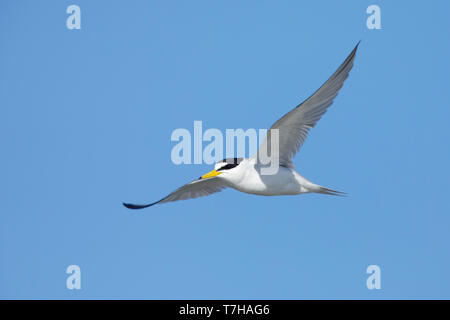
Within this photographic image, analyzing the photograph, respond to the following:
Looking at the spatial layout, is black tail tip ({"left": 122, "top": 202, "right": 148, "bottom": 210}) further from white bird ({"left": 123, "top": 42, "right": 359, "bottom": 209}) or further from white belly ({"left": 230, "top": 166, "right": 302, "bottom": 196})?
white belly ({"left": 230, "top": 166, "right": 302, "bottom": 196})

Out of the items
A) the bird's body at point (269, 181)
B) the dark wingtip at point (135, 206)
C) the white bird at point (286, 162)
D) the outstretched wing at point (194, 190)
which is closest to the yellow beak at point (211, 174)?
the white bird at point (286, 162)

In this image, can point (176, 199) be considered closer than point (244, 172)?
No

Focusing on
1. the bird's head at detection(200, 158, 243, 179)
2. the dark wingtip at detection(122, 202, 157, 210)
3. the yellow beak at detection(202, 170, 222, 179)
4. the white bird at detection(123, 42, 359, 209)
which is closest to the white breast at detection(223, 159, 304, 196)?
the white bird at detection(123, 42, 359, 209)

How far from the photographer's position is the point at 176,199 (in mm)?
10367

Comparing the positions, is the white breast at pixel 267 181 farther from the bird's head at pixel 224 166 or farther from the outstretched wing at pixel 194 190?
the outstretched wing at pixel 194 190

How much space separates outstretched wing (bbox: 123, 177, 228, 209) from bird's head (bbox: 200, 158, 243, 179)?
22.1 inches

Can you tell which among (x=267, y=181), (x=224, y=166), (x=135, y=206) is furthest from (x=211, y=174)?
(x=135, y=206)

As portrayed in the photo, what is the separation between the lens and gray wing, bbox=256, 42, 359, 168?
826 centimetres

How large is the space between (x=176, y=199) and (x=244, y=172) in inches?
71.0

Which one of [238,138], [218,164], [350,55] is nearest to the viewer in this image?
[350,55]
